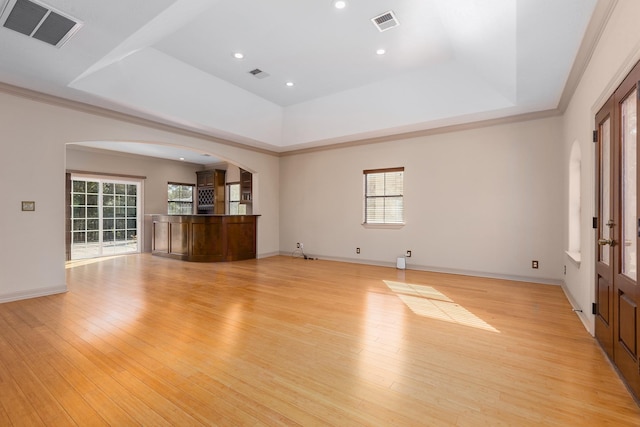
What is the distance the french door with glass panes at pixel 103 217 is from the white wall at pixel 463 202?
17.9ft

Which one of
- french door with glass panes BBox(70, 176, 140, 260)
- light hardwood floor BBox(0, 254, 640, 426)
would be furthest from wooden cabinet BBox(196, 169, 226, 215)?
light hardwood floor BBox(0, 254, 640, 426)

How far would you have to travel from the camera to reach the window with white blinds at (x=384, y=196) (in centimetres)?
624

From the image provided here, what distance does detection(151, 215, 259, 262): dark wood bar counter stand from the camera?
6832mm

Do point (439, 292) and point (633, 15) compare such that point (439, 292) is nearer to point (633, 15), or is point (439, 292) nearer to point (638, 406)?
point (638, 406)

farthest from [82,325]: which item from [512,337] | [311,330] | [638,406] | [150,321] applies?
[638,406]

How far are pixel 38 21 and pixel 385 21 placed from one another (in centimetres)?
344

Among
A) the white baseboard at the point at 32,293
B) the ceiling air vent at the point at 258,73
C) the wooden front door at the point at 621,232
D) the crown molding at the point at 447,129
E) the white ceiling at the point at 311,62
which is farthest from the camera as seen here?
the ceiling air vent at the point at 258,73

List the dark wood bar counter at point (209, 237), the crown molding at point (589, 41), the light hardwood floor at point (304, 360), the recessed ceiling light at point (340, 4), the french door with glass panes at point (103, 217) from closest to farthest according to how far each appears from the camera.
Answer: the light hardwood floor at point (304, 360) → the crown molding at point (589, 41) → the recessed ceiling light at point (340, 4) → the dark wood bar counter at point (209, 237) → the french door with glass panes at point (103, 217)

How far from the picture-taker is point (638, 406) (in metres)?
1.75

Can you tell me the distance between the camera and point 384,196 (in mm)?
6441

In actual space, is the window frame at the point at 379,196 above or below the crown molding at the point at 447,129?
below

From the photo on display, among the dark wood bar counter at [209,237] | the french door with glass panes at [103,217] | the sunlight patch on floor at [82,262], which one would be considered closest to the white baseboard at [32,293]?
the sunlight patch on floor at [82,262]

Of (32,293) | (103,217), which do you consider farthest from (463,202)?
(103,217)

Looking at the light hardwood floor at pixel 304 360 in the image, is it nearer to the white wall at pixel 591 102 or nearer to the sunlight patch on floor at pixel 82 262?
the white wall at pixel 591 102
